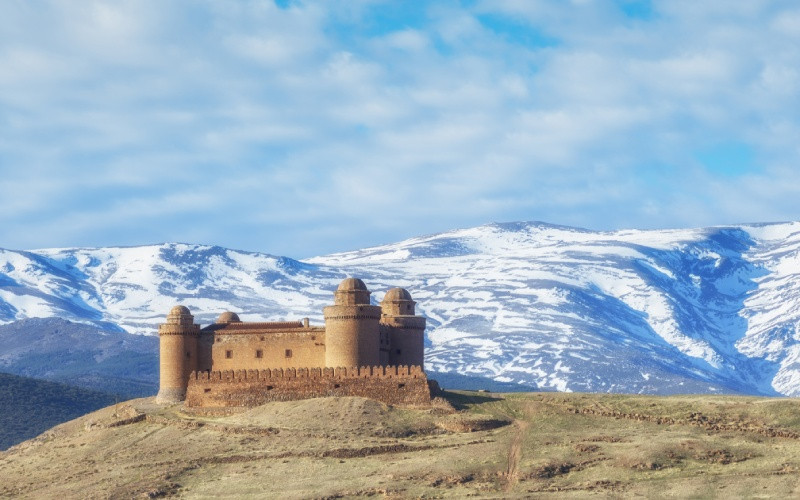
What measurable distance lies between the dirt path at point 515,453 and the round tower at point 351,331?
1573 centimetres

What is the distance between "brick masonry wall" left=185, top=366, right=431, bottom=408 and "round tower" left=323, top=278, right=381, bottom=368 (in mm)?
4247

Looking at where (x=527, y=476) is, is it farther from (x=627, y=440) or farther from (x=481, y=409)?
(x=481, y=409)

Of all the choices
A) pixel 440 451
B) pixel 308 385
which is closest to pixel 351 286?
pixel 308 385

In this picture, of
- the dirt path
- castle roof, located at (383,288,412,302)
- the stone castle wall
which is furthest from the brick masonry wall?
castle roof, located at (383,288,412,302)

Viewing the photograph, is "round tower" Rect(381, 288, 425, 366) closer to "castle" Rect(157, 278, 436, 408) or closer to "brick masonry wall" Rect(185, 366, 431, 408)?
"castle" Rect(157, 278, 436, 408)

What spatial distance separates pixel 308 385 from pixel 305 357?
10.7 meters

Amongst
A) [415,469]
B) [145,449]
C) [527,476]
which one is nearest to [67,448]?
[145,449]

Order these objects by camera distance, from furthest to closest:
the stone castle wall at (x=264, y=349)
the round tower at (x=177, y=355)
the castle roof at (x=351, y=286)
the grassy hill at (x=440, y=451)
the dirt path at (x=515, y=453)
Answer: the stone castle wall at (x=264, y=349) → the round tower at (x=177, y=355) → the castle roof at (x=351, y=286) → the dirt path at (x=515, y=453) → the grassy hill at (x=440, y=451)

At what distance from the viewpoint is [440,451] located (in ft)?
314

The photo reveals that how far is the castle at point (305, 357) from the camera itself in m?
110

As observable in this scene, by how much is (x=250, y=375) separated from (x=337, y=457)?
17986mm

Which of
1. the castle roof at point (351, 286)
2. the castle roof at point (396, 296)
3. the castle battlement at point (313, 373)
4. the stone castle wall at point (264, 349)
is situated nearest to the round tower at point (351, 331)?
the castle roof at point (351, 286)

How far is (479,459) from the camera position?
93250 millimetres

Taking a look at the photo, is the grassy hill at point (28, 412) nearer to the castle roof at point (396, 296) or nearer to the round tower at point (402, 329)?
the castle roof at point (396, 296)
